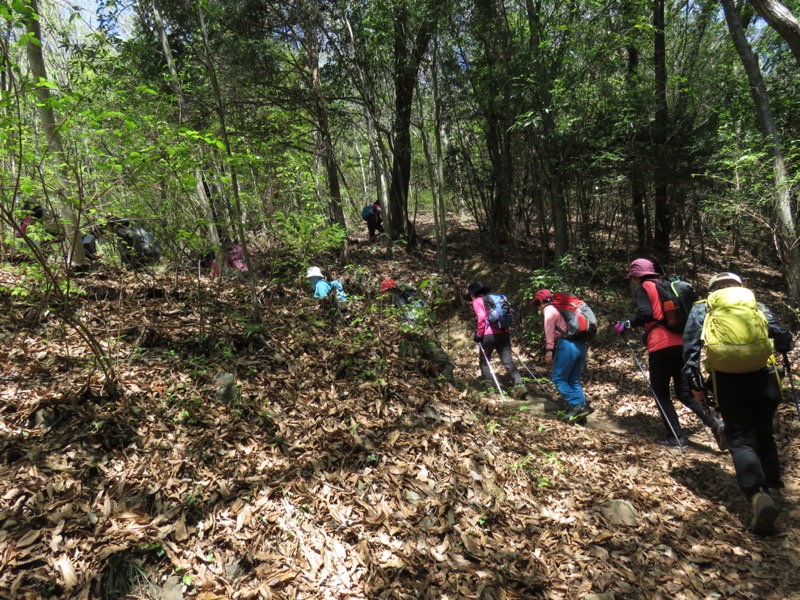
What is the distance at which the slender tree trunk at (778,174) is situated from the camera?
638 centimetres

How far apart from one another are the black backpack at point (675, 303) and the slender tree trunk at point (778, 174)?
126 inches

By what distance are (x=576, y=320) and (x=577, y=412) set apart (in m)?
1.36

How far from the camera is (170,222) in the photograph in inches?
183

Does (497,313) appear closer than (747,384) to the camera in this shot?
No

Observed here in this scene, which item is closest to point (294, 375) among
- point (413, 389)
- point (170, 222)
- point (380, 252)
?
point (413, 389)

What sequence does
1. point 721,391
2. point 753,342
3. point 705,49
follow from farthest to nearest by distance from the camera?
point 705,49 < point 721,391 < point 753,342

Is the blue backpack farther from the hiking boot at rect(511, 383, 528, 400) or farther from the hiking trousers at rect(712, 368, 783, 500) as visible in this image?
the hiking trousers at rect(712, 368, 783, 500)

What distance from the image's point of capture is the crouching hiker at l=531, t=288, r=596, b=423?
5719 millimetres

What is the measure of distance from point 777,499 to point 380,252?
1064cm

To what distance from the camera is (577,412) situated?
227 inches

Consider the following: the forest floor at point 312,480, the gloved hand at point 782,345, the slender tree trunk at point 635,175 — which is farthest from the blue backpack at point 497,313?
the slender tree trunk at point 635,175

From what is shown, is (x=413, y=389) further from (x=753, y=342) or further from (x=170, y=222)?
(x=170, y=222)

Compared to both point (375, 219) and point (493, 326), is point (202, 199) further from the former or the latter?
point (375, 219)

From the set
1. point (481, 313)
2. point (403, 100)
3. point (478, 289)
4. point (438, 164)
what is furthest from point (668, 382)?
point (403, 100)
